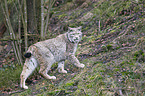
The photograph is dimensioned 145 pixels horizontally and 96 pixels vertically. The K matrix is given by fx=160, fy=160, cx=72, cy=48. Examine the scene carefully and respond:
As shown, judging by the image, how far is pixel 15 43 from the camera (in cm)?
625

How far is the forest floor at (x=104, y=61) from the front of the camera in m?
3.93

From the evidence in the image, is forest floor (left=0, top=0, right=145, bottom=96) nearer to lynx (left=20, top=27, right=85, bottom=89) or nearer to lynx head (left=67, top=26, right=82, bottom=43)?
lynx (left=20, top=27, right=85, bottom=89)

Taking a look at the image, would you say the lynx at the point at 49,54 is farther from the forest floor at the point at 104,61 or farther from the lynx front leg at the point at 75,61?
the forest floor at the point at 104,61

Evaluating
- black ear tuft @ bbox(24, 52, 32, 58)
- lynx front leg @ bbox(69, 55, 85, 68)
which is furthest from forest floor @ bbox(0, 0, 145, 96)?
black ear tuft @ bbox(24, 52, 32, 58)

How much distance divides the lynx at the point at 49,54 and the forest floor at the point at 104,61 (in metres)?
0.37

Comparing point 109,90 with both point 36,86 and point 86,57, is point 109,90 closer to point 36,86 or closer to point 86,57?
point 36,86

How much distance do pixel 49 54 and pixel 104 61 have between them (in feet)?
6.28

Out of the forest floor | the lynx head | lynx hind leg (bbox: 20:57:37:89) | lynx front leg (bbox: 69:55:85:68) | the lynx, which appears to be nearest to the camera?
the forest floor

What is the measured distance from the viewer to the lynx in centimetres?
475

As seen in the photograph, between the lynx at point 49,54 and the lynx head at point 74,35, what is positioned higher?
the lynx head at point 74,35

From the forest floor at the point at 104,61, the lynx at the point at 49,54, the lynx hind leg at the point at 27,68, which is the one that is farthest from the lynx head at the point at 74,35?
the lynx hind leg at the point at 27,68

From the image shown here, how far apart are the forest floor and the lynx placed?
370mm

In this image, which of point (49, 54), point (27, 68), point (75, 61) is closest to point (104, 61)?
point (75, 61)

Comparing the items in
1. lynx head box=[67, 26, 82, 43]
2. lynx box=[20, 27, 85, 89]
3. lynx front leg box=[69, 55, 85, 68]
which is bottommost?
lynx front leg box=[69, 55, 85, 68]
